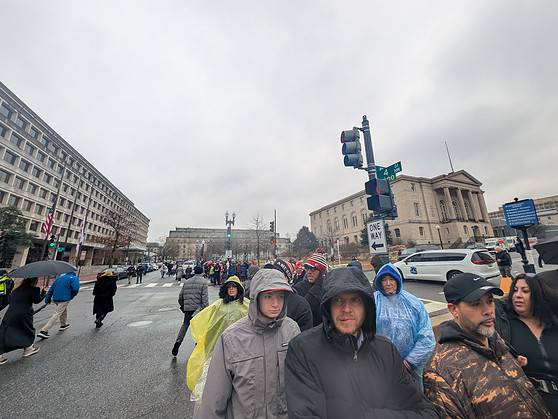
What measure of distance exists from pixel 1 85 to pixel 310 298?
53.2 meters

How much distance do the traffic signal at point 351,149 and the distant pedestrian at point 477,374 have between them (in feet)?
11.9

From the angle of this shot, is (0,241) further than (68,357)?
Yes

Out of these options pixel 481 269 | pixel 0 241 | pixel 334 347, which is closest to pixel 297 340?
pixel 334 347

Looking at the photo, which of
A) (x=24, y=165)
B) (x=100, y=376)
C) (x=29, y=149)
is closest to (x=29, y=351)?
(x=100, y=376)

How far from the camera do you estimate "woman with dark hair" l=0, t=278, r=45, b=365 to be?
4668 mm

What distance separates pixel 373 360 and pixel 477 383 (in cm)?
68

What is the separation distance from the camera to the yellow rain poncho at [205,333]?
2.54 metres

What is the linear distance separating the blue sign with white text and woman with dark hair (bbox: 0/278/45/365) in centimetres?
1323

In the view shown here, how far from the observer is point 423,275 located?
12547 millimetres

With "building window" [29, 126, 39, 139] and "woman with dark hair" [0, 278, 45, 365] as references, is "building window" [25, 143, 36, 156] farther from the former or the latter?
"woman with dark hair" [0, 278, 45, 365]

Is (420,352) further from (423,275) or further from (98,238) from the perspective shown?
(98,238)

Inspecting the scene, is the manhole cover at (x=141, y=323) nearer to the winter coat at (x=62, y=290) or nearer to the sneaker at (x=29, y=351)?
the winter coat at (x=62, y=290)

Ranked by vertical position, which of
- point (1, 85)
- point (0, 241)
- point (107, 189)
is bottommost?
point (0, 241)

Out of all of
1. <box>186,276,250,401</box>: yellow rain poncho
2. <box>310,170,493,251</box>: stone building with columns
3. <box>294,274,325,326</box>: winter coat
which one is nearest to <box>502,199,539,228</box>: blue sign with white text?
<box>294,274,325,326</box>: winter coat
